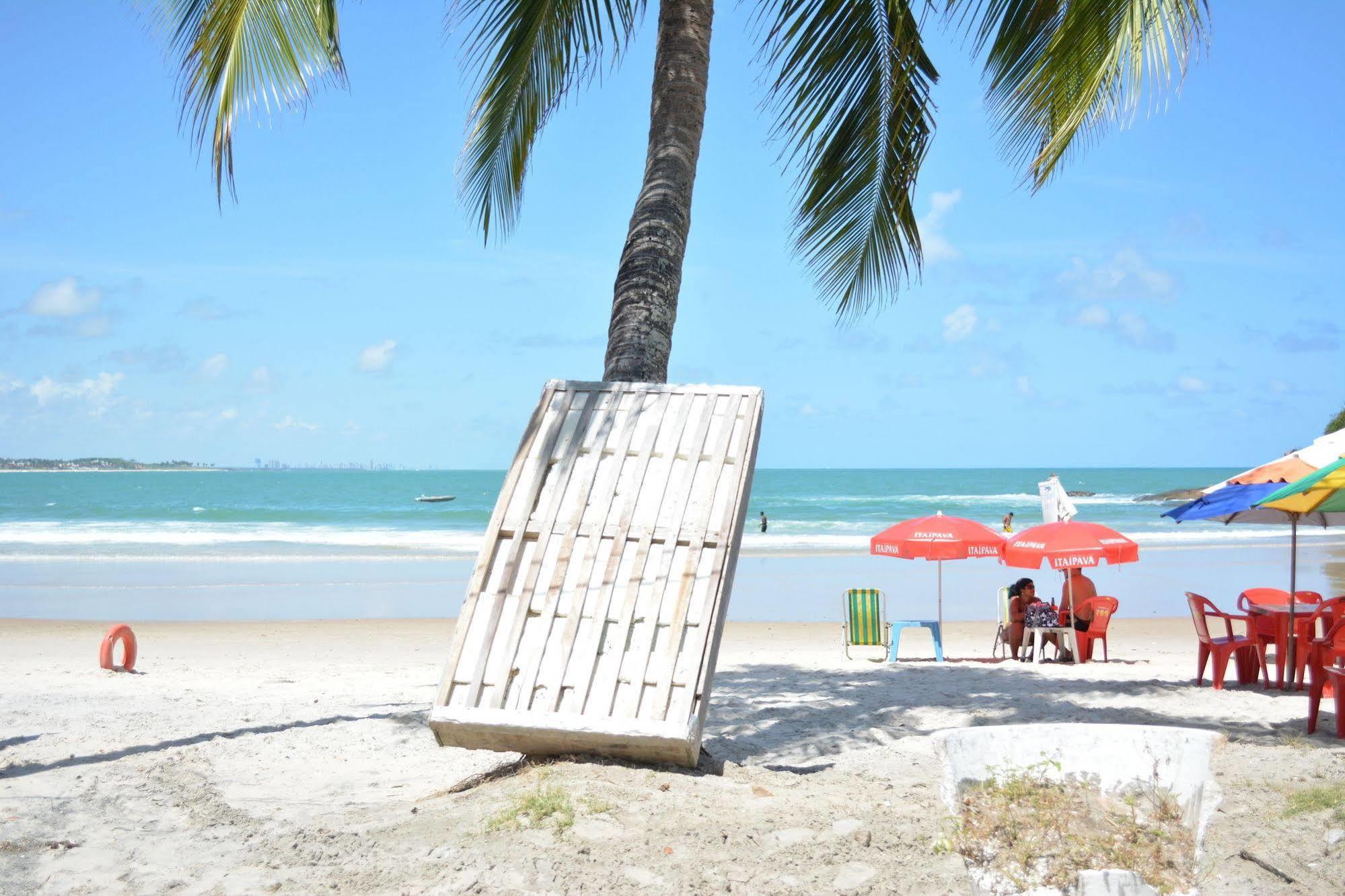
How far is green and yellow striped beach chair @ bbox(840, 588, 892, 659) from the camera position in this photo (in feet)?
34.8

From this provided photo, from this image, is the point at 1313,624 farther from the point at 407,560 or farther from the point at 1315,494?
the point at 407,560

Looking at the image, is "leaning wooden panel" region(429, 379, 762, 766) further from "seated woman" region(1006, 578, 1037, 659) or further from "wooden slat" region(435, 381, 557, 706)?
"seated woman" region(1006, 578, 1037, 659)

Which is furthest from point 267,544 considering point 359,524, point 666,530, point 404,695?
point 666,530

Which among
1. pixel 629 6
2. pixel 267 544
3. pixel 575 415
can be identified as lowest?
pixel 267 544

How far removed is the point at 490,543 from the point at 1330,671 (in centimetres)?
484

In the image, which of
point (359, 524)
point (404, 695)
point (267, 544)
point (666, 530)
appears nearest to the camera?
point (666, 530)

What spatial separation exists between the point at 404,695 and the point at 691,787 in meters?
4.27

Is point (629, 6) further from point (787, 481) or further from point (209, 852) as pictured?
point (787, 481)

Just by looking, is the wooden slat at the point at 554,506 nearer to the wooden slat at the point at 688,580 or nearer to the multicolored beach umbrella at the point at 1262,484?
the wooden slat at the point at 688,580

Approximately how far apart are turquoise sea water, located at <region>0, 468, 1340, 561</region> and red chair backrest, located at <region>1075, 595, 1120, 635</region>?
55.1 feet

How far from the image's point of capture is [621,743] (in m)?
4.57

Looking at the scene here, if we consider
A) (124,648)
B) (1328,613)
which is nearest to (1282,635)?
(1328,613)

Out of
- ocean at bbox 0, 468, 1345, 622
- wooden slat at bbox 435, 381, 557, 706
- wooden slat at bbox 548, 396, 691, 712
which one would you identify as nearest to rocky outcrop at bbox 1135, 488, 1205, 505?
ocean at bbox 0, 468, 1345, 622

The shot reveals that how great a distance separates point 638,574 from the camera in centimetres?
491
